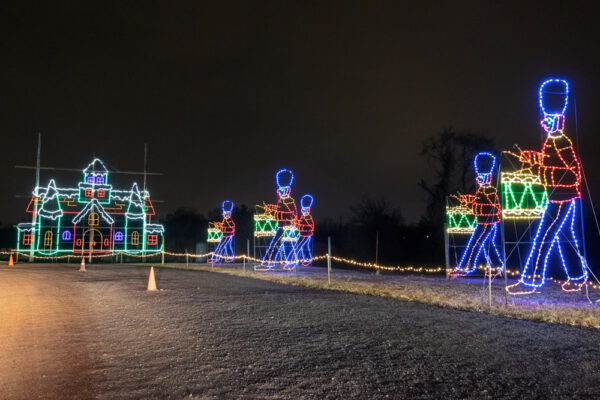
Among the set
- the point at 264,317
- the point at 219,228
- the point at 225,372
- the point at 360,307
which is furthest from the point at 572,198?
the point at 219,228

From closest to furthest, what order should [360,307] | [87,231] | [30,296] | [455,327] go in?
[455,327], [360,307], [30,296], [87,231]

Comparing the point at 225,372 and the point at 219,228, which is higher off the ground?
the point at 219,228

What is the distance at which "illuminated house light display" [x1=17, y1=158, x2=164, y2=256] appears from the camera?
3575 cm

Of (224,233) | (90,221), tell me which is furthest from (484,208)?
(90,221)

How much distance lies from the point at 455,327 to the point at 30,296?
33.6 ft

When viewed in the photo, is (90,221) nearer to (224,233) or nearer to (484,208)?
(224,233)

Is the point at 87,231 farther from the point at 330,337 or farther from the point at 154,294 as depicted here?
the point at 330,337

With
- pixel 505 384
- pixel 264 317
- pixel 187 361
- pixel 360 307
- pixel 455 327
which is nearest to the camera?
pixel 505 384

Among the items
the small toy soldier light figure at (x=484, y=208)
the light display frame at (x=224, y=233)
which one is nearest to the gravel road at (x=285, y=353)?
the small toy soldier light figure at (x=484, y=208)

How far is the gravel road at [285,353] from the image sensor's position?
A: 15.8 feet

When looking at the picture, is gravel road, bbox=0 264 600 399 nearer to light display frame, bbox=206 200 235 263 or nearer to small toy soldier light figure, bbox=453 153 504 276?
small toy soldier light figure, bbox=453 153 504 276

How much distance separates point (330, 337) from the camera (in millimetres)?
7215

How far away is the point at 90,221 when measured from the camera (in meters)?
36.7

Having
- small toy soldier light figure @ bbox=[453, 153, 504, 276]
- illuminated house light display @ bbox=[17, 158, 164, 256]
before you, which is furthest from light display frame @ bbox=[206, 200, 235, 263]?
small toy soldier light figure @ bbox=[453, 153, 504, 276]
